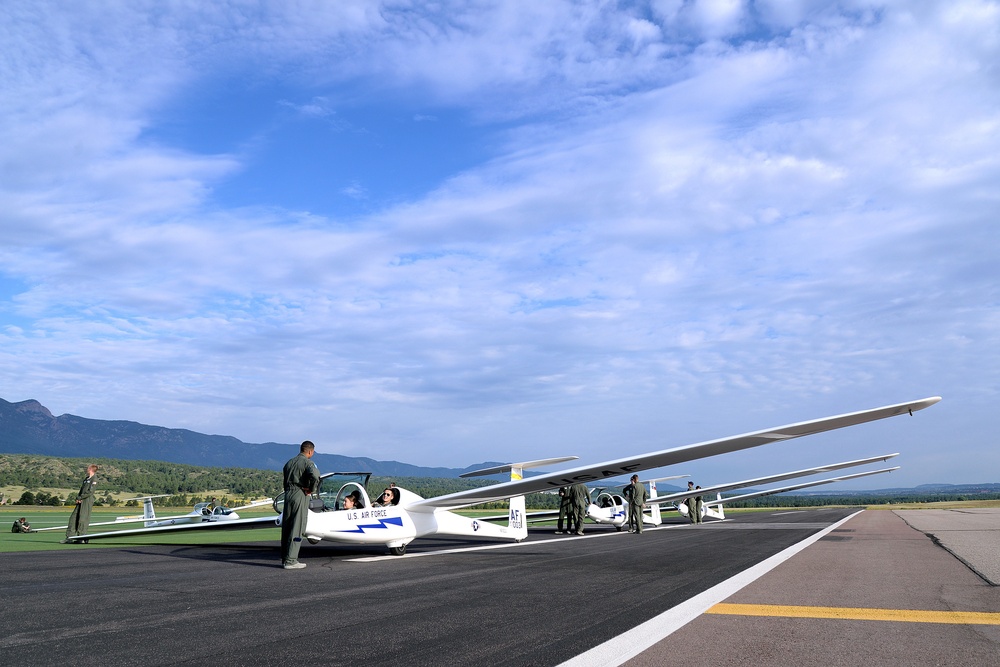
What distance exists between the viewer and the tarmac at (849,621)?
14.2 feet

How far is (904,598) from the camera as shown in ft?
22.8

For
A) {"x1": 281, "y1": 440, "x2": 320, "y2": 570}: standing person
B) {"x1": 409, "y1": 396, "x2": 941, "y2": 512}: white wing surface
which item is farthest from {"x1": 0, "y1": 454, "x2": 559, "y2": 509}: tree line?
{"x1": 281, "y1": 440, "x2": 320, "y2": 570}: standing person

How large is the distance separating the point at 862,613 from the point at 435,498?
817 cm

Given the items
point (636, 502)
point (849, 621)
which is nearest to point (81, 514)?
point (636, 502)

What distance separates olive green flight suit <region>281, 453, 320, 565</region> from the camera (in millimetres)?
10047

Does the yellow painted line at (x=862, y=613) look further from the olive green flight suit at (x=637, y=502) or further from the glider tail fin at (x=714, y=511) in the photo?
the glider tail fin at (x=714, y=511)

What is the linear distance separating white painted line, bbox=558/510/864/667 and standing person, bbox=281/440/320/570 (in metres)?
6.03

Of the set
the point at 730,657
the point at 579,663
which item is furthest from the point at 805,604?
the point at 579,663

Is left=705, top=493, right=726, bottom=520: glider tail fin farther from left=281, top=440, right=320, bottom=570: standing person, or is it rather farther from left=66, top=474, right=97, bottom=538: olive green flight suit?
left=281, top=440, right=320, bottom=570: standing person

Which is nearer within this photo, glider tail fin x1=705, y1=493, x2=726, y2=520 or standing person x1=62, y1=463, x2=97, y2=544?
standing person x1=62, y1=463, x2=97, y2=544

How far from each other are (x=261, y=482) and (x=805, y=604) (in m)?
94.5

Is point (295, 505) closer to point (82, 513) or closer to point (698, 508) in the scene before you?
point (82, 513)

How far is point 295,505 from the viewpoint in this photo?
33.2ft

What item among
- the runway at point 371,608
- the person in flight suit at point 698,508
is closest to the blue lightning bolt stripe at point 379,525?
the runway at point 371,608
